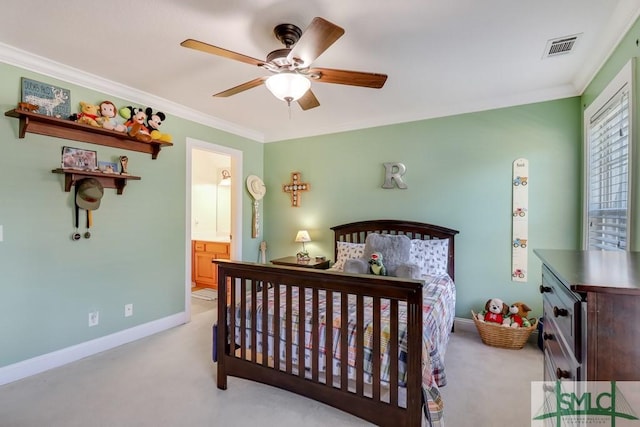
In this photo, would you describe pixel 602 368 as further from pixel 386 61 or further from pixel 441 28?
pixel 386 61

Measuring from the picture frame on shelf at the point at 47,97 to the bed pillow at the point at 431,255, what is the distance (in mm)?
3466

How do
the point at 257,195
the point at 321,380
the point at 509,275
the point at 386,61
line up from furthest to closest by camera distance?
the point at 257,195, the point at 509,275, the point at 386,61, the point at 321,380

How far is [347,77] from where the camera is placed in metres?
1.98

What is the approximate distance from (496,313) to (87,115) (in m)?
4.21

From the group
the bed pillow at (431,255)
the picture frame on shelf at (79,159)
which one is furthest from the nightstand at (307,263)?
the picture frame on shelf at (79,159)

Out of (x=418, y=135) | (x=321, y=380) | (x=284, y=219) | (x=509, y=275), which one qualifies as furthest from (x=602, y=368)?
(x=284, y=219)

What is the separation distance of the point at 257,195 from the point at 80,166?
7.33ft

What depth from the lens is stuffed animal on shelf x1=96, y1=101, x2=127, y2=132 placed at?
2762 mm

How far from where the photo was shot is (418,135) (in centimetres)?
370

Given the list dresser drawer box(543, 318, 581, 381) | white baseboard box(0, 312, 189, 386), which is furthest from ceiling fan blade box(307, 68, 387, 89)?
white baseboard box(0, 312, 189, 386)

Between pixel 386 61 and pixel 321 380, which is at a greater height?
pixel 386 61

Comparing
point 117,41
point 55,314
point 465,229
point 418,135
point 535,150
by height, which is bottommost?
point 55,314

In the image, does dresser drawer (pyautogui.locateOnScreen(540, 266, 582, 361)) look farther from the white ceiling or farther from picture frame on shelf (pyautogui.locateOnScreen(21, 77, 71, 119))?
picture frame on shelf (pyautogui.locateOnScreen(21, 77, 71, 119))

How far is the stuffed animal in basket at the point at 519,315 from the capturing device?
2.91 meters
